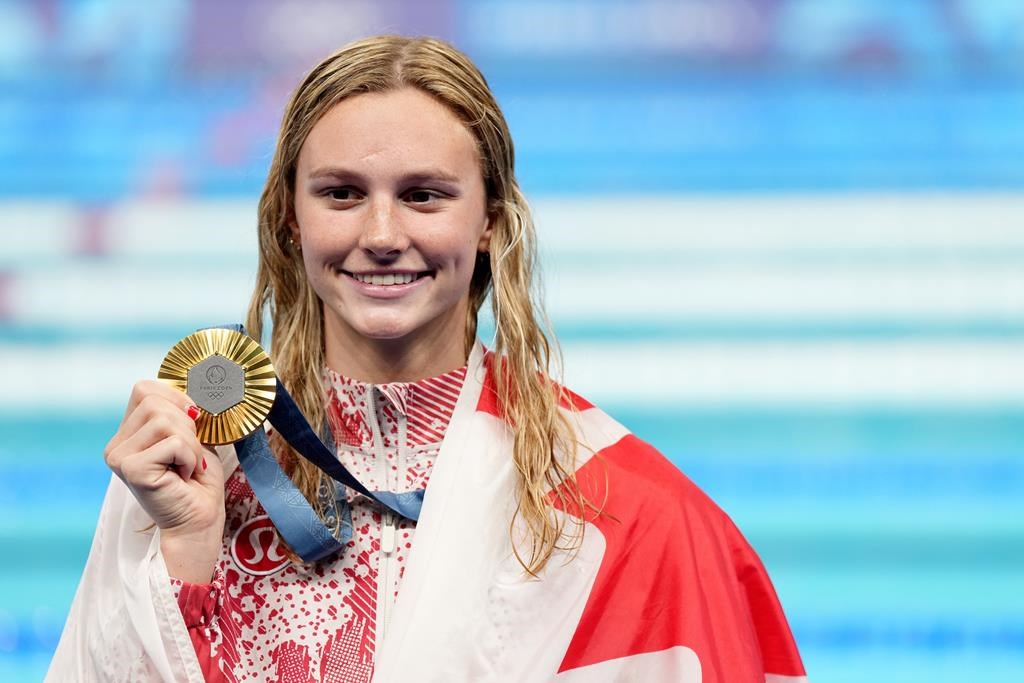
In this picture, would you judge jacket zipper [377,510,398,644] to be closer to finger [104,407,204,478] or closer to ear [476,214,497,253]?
finger [104,407,204,478]

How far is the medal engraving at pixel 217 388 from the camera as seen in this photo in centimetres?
176

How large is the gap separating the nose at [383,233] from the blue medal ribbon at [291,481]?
0.20 meters

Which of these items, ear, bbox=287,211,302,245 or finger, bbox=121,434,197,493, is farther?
ear, bbox=287,211,302,245

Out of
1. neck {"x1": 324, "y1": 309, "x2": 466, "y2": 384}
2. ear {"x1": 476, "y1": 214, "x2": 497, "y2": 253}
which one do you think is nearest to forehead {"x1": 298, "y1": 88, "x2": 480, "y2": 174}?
ear {"x1": 476, "y1": 214, "x2": 497, "y2": 253}

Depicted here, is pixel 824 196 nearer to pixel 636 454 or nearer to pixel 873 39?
pixel 873 39

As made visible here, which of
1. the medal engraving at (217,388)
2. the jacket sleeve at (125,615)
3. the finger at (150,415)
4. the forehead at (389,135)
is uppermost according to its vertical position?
the forehead at (389,135)

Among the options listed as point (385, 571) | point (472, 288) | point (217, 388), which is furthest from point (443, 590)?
point (472, 288)

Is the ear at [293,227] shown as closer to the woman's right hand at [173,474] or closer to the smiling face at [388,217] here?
the smiling face at [388,217]

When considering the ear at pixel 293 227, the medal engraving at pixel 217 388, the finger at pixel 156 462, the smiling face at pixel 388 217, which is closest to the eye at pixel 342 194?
the smiling face at pixel 388 217

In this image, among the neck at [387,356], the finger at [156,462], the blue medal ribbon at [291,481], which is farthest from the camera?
the neck at [387,356]

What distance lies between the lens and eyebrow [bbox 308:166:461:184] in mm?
1829

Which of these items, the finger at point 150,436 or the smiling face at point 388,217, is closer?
the finger at point 150,436

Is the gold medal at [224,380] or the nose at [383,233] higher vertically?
the nose at [383,233]

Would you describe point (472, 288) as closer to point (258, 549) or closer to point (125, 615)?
point (258, 549)
